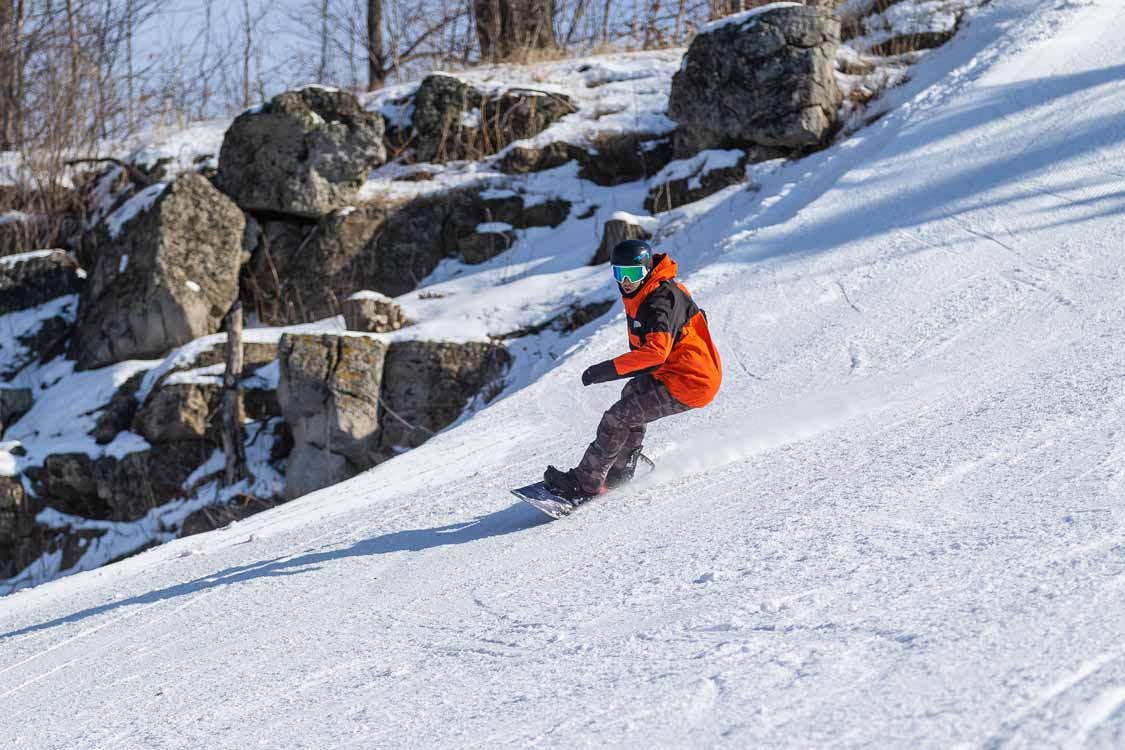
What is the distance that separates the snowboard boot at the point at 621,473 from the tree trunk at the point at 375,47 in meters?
15.5

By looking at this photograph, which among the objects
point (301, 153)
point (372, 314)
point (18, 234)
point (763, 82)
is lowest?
point (372, 314)

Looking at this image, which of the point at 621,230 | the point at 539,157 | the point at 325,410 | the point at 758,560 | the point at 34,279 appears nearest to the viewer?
the point at 758,560

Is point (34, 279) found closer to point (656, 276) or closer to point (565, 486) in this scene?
point (565, 486)

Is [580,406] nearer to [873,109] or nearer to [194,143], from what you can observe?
[873,109]

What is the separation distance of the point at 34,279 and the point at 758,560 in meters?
12.8

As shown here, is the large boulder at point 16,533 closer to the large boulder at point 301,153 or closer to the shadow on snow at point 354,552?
the large boulder at point 301,153

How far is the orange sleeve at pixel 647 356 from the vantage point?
5410 millimetres

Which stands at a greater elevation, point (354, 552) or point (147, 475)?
point (354, 552)

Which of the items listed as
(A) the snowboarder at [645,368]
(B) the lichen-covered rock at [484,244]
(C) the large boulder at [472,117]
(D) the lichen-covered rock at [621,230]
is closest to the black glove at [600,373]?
(A) the snowboarder at [645,368]

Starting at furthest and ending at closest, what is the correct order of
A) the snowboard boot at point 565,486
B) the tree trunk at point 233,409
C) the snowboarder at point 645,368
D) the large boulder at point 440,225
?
the large boulder at point 440,225 < the tree trunk at point 233,409 < the snowboard boot at point 565,486 < the snowboarder at point 645,368

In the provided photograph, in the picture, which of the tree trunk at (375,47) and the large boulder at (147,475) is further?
the tree trunk at (375,47)

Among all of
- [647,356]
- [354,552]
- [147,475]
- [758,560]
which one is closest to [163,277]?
[147,475]

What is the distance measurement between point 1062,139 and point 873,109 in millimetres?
3243

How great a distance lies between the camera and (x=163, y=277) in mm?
13062
